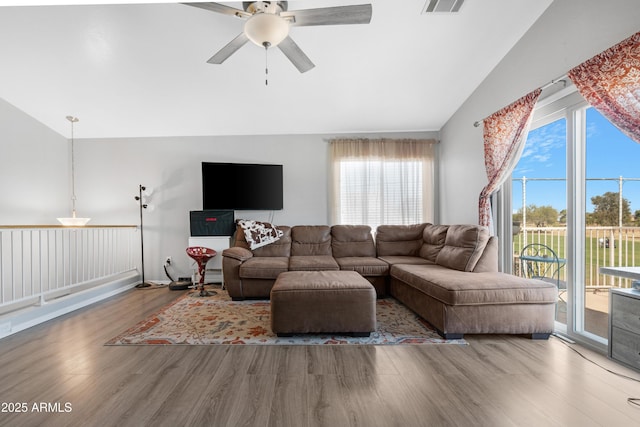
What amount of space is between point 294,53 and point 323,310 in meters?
2.20

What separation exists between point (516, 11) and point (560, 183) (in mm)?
1588

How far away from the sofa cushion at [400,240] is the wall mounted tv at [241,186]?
163cm

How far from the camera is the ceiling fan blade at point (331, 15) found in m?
1.97

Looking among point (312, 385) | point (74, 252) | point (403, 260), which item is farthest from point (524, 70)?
point (74, 252)

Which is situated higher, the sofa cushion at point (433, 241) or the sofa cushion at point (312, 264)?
the sofa cushion at point (433, 241)

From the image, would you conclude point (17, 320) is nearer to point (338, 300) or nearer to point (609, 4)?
point (338, 300)

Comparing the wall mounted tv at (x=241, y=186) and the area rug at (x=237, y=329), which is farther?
the wall mounted tv at (x=241, y=186)

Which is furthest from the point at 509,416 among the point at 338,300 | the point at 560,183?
the point at 560,183

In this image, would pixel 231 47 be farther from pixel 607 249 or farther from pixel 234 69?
pixel 607 249

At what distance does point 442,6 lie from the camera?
94.8 inches

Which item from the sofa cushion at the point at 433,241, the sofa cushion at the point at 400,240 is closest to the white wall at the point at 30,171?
the sofa cushion at the point at 400,240

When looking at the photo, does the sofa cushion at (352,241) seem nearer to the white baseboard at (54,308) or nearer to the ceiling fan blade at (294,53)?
the ceiling fan blade at (294,53)

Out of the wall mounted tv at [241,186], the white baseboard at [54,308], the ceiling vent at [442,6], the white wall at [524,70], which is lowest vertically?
the white baseboard at [54,308]

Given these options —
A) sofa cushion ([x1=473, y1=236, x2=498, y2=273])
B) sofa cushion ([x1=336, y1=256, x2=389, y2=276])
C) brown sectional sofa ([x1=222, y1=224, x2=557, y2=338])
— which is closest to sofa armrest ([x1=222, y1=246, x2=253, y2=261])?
brown sectional sofa ([x1=222, y1=224, x2=557, y2=338])
